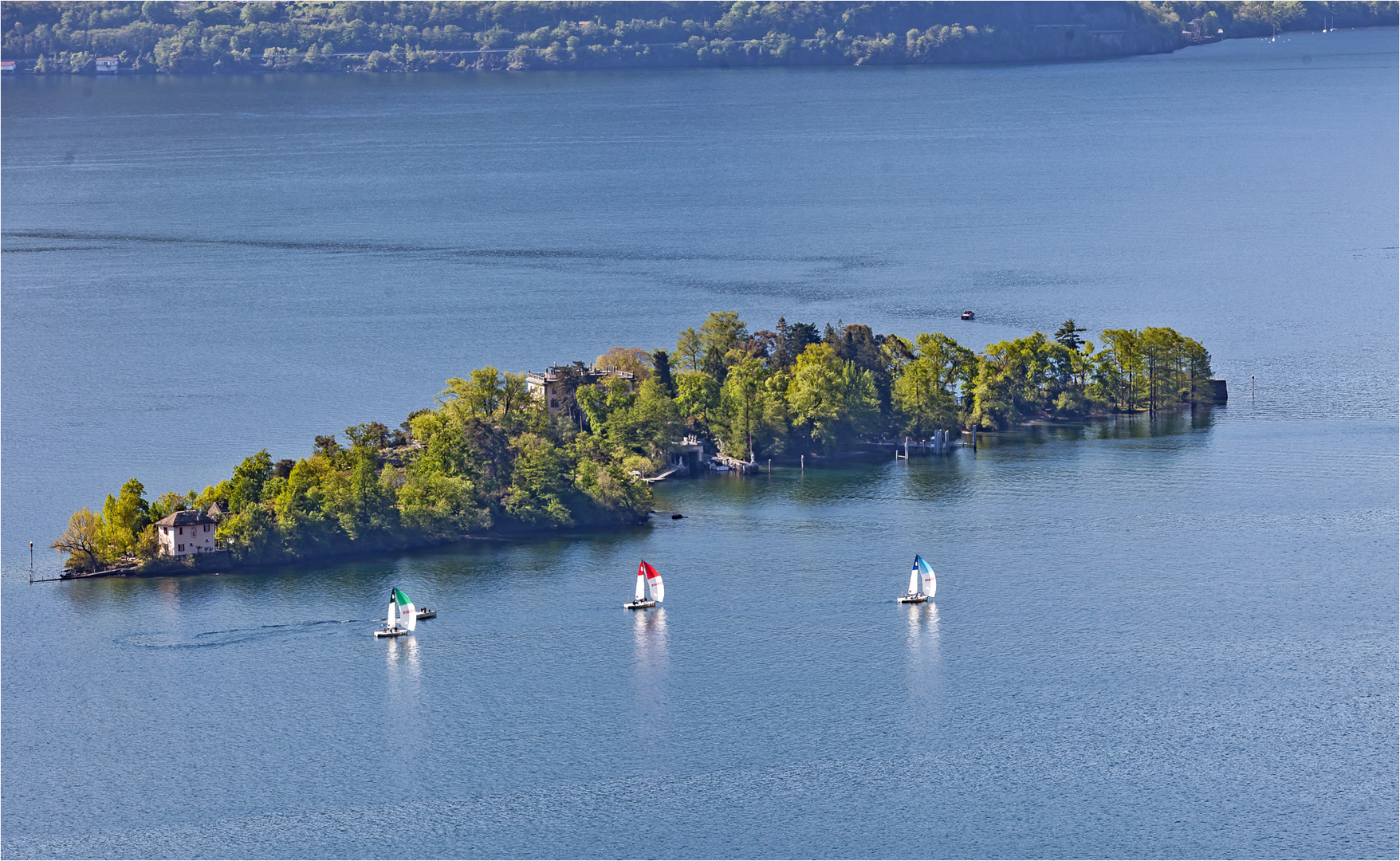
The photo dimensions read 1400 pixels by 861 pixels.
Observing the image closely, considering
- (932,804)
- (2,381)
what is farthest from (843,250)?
(932,804)

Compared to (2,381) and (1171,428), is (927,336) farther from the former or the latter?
(2,381)

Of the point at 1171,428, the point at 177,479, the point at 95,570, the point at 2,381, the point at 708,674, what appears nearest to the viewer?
the point at 708,674

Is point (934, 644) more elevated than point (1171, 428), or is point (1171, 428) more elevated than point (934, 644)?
point (1171, 428)

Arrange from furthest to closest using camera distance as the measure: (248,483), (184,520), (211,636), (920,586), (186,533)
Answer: (248,483) → (186,533) → (184,520) → (920,586) → (211,636)

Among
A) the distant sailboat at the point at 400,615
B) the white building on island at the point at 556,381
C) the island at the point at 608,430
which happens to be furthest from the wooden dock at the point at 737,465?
the distant sailboat at the point at 400,615

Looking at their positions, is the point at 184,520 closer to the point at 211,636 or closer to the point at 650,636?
the point at 211,636

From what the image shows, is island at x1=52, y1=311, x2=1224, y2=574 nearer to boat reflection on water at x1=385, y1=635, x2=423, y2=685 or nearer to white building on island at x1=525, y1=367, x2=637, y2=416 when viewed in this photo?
white building on island at x1=525, y1=367, x2=637, y2=416

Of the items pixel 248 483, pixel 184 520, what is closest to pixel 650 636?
pixel 248 483

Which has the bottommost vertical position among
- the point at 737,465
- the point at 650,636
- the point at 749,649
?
the point at 749,649
